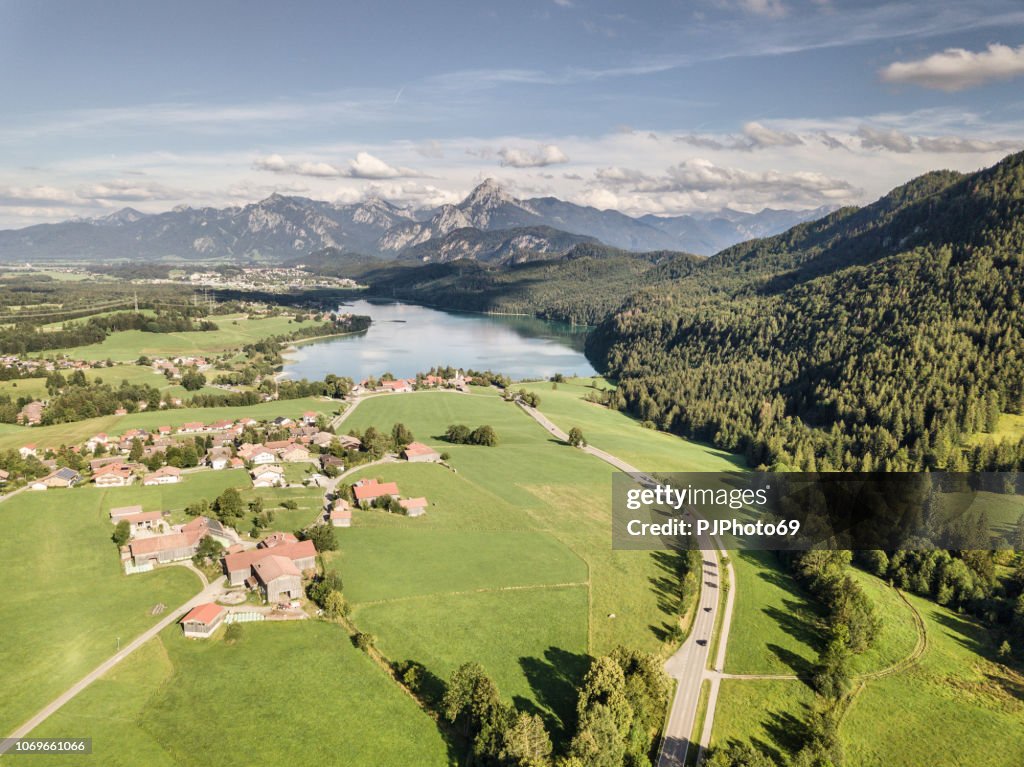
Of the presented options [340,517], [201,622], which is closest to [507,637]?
[201,622]

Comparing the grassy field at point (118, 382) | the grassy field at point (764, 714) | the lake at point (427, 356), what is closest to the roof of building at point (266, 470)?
the grassy field at point (764, 714)

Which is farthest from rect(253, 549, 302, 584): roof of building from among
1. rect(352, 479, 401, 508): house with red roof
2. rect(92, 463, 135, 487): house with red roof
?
rect(92, 463, 135, 487): house with red roof

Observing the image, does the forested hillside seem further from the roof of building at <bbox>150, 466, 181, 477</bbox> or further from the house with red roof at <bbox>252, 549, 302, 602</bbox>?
the roof of building at <bbox>150, 466, 181, 477</bbox>

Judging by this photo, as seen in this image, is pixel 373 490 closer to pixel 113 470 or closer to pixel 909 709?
pixel 113 470

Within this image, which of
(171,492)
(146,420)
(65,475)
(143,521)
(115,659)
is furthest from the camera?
(146,420)

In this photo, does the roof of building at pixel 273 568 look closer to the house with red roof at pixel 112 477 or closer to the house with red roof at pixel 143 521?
the house with red roof at pixel 143 521

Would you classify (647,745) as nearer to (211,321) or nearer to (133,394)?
(133,394)
